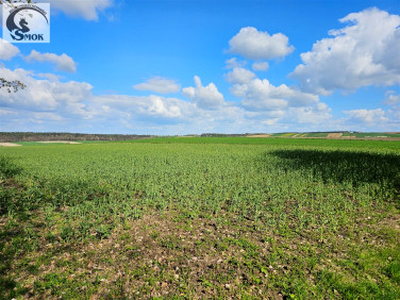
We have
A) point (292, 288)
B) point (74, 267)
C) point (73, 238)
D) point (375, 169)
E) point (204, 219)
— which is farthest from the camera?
point (375, 169)

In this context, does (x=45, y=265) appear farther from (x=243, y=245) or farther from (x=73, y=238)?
(x=243, y=245)

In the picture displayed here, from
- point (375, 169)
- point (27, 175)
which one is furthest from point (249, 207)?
point (27, 175)

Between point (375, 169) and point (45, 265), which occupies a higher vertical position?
point (375, 169)

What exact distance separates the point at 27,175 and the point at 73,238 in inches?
547

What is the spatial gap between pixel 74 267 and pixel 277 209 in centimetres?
962

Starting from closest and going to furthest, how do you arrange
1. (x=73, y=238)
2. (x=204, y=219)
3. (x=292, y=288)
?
1. (x=292, y=288)
2. (x=73, y=238)
3. (x=204, y=219)

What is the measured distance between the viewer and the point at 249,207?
12.2 meters

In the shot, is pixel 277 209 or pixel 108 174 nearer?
pixel 277 209

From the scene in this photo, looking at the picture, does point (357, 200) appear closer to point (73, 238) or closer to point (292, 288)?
point (292, 288)

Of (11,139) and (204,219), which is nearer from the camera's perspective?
(204,219)

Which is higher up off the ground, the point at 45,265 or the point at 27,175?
the point at 27,175

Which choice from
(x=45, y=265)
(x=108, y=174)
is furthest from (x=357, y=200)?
(x=108, y=174)

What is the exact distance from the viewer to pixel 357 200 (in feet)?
44.1

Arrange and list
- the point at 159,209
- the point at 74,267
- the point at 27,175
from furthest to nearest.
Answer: the point at 27,175
the point at 159,209
the point at 74,267
